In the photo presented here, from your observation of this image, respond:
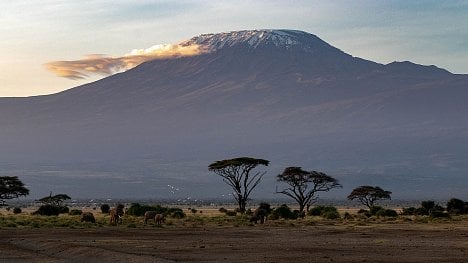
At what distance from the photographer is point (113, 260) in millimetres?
32031

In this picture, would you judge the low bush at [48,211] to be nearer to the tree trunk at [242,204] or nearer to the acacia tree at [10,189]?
the acacia tree at [10,189]

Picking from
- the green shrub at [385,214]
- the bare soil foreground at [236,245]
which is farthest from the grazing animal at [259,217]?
the green shrub at [385,214]

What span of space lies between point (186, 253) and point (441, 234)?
16.5 meters

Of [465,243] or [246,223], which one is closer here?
[465,243]

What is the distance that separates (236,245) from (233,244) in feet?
2.29

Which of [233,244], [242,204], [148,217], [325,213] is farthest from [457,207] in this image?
[233,244]

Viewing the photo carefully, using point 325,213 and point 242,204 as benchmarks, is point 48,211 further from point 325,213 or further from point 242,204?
point 325,213

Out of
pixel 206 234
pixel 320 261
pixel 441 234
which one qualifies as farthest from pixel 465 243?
pixel 206 234

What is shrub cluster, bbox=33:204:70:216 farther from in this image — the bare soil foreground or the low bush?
the bare soil foreground

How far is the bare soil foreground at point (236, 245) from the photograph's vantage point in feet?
109

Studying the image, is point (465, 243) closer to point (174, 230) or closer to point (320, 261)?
point (320, 261)

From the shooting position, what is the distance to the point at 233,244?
132 ft

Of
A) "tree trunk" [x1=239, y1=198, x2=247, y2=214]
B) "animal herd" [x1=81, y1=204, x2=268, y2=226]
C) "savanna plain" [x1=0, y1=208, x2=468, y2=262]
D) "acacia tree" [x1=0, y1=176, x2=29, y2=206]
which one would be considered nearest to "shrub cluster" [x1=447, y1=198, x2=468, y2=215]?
"tree trunk" [x1=239, y1=198, x2=247, y2=214]

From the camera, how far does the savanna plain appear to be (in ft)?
109
